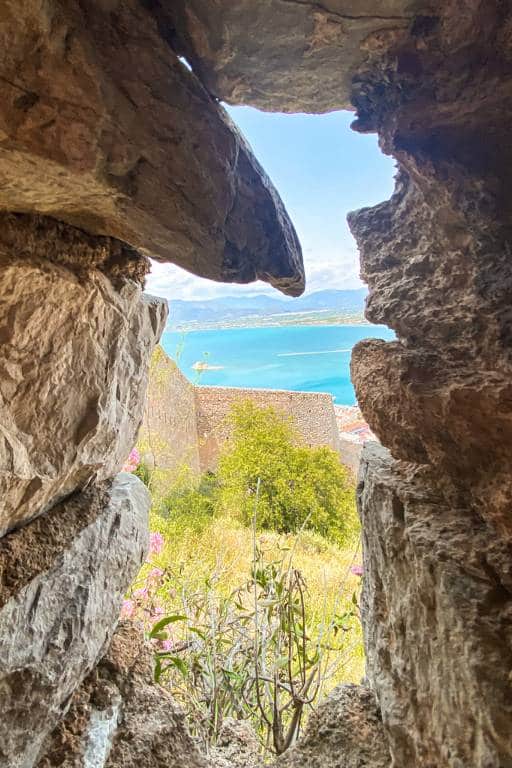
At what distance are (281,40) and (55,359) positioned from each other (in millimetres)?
564

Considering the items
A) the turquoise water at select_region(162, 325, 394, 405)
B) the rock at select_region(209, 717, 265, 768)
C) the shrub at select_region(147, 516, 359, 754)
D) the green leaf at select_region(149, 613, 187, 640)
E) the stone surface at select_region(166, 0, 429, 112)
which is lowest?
the rock at select_region(209, 717, 265, 768)

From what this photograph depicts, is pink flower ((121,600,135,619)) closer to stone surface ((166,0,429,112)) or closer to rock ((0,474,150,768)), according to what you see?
rock ((0,474,150,768))

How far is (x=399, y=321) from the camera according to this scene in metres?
0.70

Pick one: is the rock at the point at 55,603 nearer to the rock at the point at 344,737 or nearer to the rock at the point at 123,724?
the rock at the point at 123,724

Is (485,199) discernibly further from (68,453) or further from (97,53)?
(68,453)

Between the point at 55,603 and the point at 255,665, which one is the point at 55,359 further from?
the point at 255,665

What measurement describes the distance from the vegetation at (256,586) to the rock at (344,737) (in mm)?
205

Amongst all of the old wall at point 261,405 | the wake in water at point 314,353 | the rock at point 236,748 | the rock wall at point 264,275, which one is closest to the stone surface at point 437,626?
the rock wall at point 264,275

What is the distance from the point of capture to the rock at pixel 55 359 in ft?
1.90

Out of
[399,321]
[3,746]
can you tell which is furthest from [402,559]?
[3,746]

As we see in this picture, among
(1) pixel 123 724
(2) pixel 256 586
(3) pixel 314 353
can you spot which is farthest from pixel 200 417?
(1) pixel 123 724

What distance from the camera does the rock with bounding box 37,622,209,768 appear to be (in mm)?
645

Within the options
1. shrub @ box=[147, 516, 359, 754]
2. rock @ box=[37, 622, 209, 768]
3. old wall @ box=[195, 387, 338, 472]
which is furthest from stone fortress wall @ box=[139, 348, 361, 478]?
rock @ box=[37, 622, 209, 768]

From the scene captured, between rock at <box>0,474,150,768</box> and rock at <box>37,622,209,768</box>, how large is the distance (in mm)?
44
